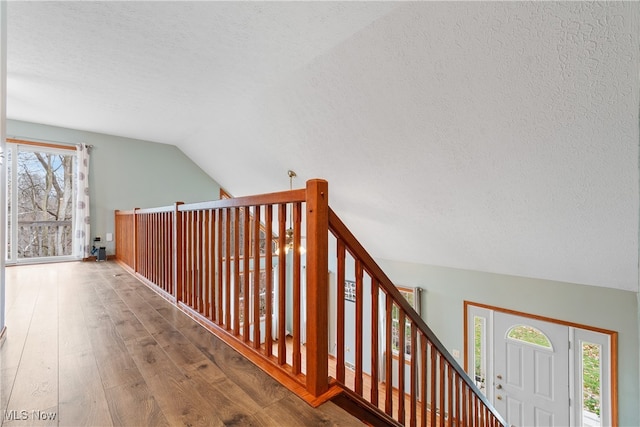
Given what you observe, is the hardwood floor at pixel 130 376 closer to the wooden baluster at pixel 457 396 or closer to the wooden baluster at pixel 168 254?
the wooden baluster at pixel 168 254

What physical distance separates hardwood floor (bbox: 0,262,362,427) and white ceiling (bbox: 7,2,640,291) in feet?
7.00

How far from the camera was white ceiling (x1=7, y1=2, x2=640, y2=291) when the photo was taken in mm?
1726

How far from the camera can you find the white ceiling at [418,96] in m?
1.73

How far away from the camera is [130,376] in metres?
1.26

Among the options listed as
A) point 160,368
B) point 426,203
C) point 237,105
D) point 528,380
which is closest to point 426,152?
point 426,203

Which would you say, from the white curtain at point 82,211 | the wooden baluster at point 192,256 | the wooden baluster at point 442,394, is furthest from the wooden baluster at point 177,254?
the white curtain at point 82,211

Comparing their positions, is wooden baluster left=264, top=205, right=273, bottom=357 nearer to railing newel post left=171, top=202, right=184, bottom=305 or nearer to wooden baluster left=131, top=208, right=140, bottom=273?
railing newel post left=171, top=202, right=184, bottom=305

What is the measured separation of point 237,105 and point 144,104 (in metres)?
1.18

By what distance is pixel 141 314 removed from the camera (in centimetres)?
203

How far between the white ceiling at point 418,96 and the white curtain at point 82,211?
65cm

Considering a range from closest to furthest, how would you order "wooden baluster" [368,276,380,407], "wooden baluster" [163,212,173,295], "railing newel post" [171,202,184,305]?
"wooden baluster" [368,276,380,407]
"railing newel post" [171,202,184,305]
"wooden baluster" [163,212,173,295]

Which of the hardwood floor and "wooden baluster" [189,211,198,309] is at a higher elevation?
"wooden baluster" [189,211,198,309]

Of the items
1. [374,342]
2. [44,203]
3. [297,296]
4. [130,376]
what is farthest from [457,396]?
[44,203]

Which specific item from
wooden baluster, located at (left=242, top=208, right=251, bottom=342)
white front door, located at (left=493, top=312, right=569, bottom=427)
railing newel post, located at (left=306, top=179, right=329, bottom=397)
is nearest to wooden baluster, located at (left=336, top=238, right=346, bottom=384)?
railing newel post, located at (left=306, top=179, right=329, bottom=397)
